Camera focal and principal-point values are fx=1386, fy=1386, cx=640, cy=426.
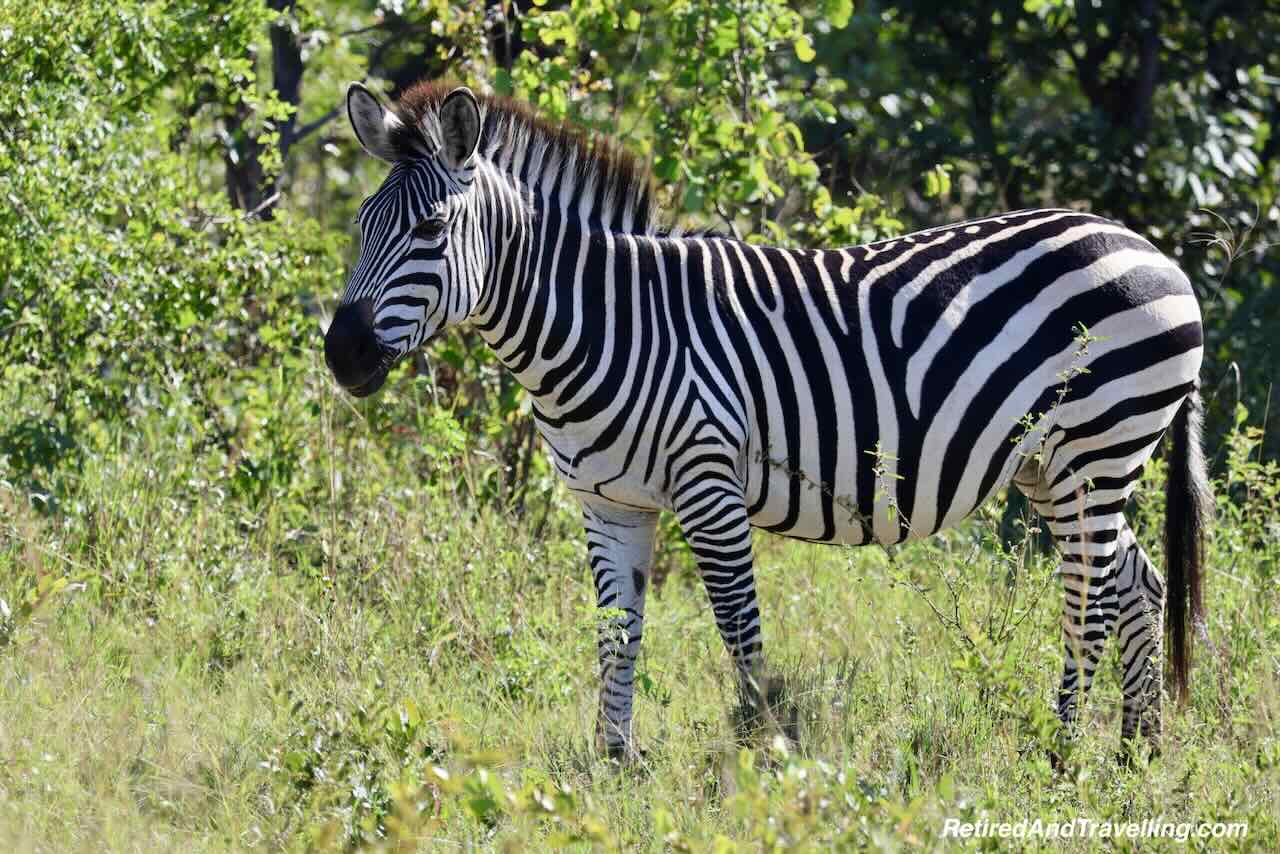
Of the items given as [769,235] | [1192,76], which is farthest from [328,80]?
[1192,76]

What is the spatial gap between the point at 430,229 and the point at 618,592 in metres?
1.49

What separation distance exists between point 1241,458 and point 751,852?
3747mm

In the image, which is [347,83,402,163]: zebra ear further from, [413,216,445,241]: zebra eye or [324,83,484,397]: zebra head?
[413,216,445,241]: zebra eye

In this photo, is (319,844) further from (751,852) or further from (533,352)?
(533,352)

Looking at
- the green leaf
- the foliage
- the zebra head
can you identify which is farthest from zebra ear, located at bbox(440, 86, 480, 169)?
the green leaf

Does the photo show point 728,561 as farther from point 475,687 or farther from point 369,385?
point 369,385

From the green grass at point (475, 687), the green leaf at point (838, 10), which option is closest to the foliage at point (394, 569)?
the green grass at point (475, 687)

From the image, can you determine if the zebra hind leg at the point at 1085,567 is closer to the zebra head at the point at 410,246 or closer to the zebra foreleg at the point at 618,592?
the zebra foreleg at the point at 618,592

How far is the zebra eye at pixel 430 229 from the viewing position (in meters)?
4.66

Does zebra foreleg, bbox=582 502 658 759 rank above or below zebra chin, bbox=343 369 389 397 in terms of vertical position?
below

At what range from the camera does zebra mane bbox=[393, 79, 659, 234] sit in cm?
490

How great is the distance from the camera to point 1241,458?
6328 millimetres

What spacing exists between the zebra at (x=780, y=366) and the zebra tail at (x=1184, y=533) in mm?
17

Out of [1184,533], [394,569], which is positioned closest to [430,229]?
[394,569]
